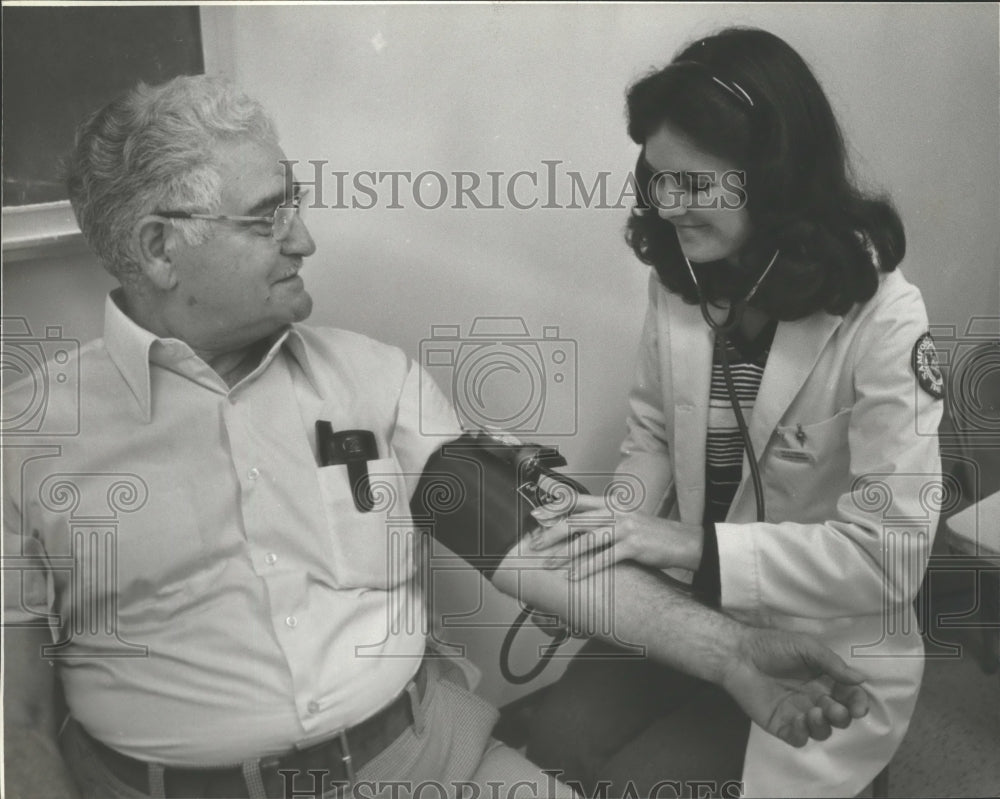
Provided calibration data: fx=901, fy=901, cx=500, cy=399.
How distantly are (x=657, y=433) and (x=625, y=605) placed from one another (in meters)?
0.22

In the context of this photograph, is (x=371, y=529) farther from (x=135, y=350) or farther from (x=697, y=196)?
(x=697, y=196)

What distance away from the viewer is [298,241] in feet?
3.51

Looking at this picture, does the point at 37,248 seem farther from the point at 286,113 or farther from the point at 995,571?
the point at 995,571

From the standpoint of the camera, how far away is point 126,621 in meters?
1.06

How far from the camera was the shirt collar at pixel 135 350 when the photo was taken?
41.4 inches

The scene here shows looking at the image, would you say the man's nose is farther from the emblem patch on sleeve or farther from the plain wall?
the emblem patch on sleeve

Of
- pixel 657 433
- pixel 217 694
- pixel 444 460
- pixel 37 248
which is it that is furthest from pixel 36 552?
pixel 657 433

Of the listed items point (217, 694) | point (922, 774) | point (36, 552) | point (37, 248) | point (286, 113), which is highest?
point (286, 113)

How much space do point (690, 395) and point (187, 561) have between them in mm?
633

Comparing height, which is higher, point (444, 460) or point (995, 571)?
point (444, 460)

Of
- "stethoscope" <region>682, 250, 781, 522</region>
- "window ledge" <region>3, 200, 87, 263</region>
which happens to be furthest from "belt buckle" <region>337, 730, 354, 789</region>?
"window ledge" <region>3, 200, 87, 263</region>

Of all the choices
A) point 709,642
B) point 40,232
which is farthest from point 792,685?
point 40,232

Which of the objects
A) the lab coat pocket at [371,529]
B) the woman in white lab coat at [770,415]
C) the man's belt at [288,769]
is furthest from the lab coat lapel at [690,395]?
the man's belt at [288,769]

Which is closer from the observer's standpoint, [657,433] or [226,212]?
[226,212]
